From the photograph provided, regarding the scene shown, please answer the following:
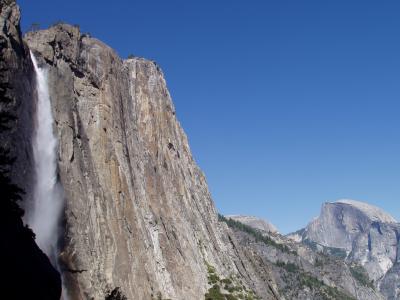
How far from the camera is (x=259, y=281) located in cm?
11444

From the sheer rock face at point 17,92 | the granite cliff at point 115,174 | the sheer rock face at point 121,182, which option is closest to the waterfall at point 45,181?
the granite cliff at point 115,174

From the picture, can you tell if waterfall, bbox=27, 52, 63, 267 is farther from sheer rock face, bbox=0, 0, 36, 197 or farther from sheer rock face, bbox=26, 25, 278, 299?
sheer rock face, bbox=0, 0, 36, 197

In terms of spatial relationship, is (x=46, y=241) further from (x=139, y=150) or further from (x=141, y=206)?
(x=139, y=150)

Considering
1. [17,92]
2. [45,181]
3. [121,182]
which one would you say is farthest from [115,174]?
[17,92]

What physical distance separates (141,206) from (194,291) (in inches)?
546

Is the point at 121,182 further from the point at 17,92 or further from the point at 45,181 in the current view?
the point at 17,92

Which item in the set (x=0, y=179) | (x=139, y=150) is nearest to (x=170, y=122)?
(x=139, y=150)

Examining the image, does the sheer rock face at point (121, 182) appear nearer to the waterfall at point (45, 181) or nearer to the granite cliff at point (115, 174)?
the granite cliff at point (115, 174)

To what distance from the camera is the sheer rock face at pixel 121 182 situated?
58031 millimetres

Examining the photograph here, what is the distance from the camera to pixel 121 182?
69.4 metres

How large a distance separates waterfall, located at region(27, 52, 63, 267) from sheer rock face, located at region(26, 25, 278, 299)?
105 cm

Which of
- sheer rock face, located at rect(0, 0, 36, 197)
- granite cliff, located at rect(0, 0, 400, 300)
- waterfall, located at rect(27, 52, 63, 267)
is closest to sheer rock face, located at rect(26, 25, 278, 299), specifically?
granite cliff, located at rect(0, 0, 400, 300)

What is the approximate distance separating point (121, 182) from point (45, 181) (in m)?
16.0

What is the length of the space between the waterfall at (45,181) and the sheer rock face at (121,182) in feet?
3.44
